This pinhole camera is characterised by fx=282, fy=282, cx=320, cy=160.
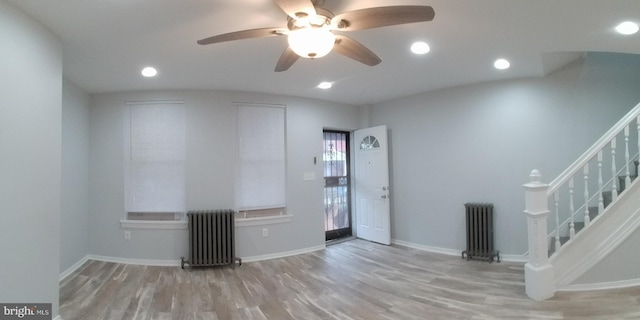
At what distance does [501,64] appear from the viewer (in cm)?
316

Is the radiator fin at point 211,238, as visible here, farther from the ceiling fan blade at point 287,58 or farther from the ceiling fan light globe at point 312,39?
the ceiling fan light globe at point 312,39

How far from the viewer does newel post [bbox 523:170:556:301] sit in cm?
256

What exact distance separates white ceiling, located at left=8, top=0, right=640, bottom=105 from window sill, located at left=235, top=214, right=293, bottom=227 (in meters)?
1.85

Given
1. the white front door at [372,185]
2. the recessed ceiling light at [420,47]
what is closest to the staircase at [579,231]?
the recessed ceiling light at [420,47]

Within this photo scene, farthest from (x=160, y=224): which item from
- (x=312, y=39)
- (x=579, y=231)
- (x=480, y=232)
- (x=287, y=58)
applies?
(x=579, y=231)

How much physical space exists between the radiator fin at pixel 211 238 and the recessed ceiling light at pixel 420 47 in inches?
116

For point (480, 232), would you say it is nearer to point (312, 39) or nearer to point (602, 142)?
point (602, 142)

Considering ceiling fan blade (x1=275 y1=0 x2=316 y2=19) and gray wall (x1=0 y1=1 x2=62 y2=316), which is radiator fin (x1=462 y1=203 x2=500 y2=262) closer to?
ceiling fan blade (x1=275 y1=0 x2=316 y2=19)

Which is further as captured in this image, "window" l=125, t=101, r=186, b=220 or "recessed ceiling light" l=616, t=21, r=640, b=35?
"window" l=125, t=101, r=186, b=220

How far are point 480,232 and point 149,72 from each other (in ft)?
14.9

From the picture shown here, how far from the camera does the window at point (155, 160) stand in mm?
3834

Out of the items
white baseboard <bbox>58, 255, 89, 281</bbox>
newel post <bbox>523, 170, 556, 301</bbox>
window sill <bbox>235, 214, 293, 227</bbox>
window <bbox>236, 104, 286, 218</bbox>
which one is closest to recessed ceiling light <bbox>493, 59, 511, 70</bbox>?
newel post <bbox>523, 170, 556, 301</bbox>

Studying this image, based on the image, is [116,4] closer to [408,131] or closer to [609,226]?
[408,131]

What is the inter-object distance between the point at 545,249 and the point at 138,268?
4.58 m
